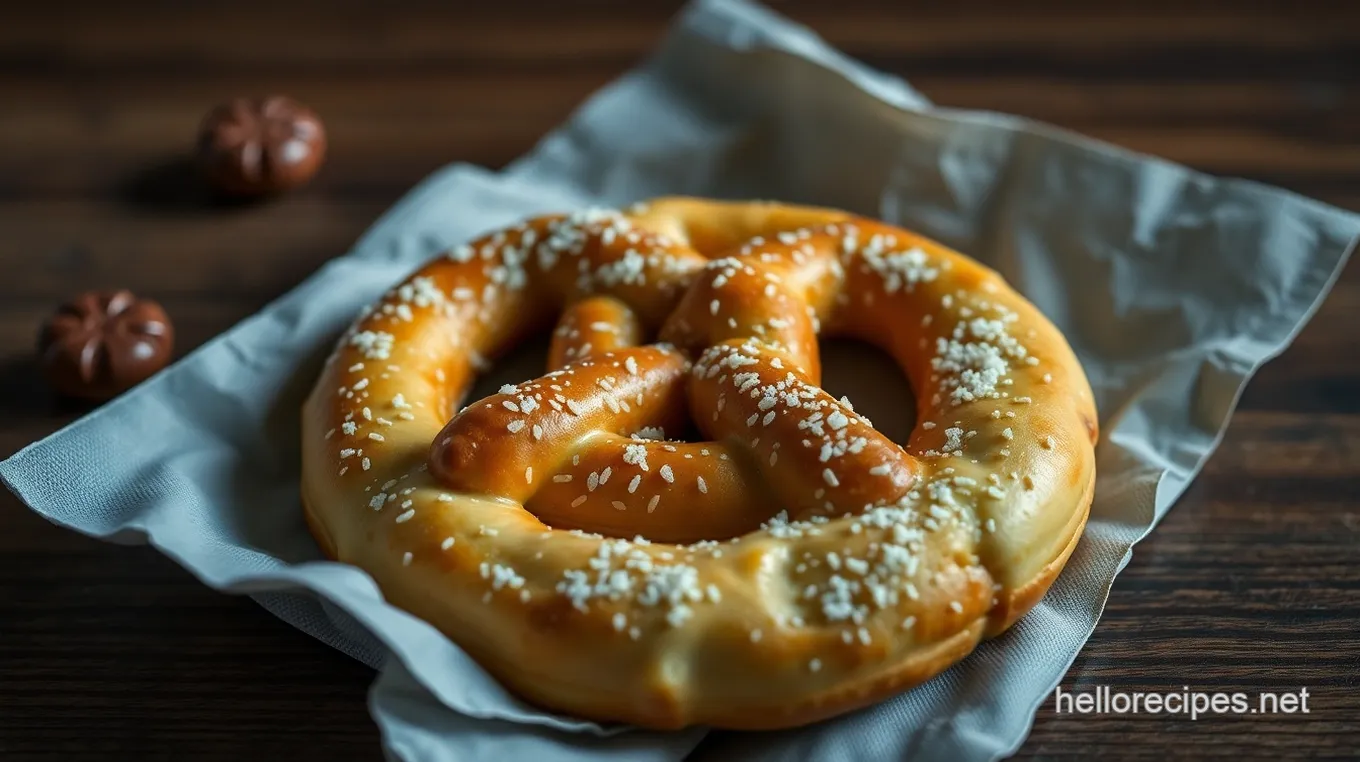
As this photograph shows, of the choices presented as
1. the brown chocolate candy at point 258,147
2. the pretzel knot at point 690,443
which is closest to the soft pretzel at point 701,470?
the pretzel knot at point 690,443

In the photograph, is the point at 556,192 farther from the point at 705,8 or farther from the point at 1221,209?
the point at 1221,209

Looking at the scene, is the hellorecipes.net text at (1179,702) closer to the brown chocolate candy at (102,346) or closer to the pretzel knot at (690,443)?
the pretzel knot at (690,443)

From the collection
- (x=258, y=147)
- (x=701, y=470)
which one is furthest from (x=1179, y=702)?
(x=258, y=147)

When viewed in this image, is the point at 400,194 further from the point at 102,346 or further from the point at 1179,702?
the point at 1179,702

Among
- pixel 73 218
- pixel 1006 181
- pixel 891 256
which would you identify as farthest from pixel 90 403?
pixel 1006 181

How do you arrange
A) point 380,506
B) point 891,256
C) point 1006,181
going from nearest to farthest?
point 380,506, point 891,256, point 1006,181

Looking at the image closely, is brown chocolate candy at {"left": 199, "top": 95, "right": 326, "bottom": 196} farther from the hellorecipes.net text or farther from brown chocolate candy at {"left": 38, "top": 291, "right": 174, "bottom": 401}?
the hellorecipes.net text
